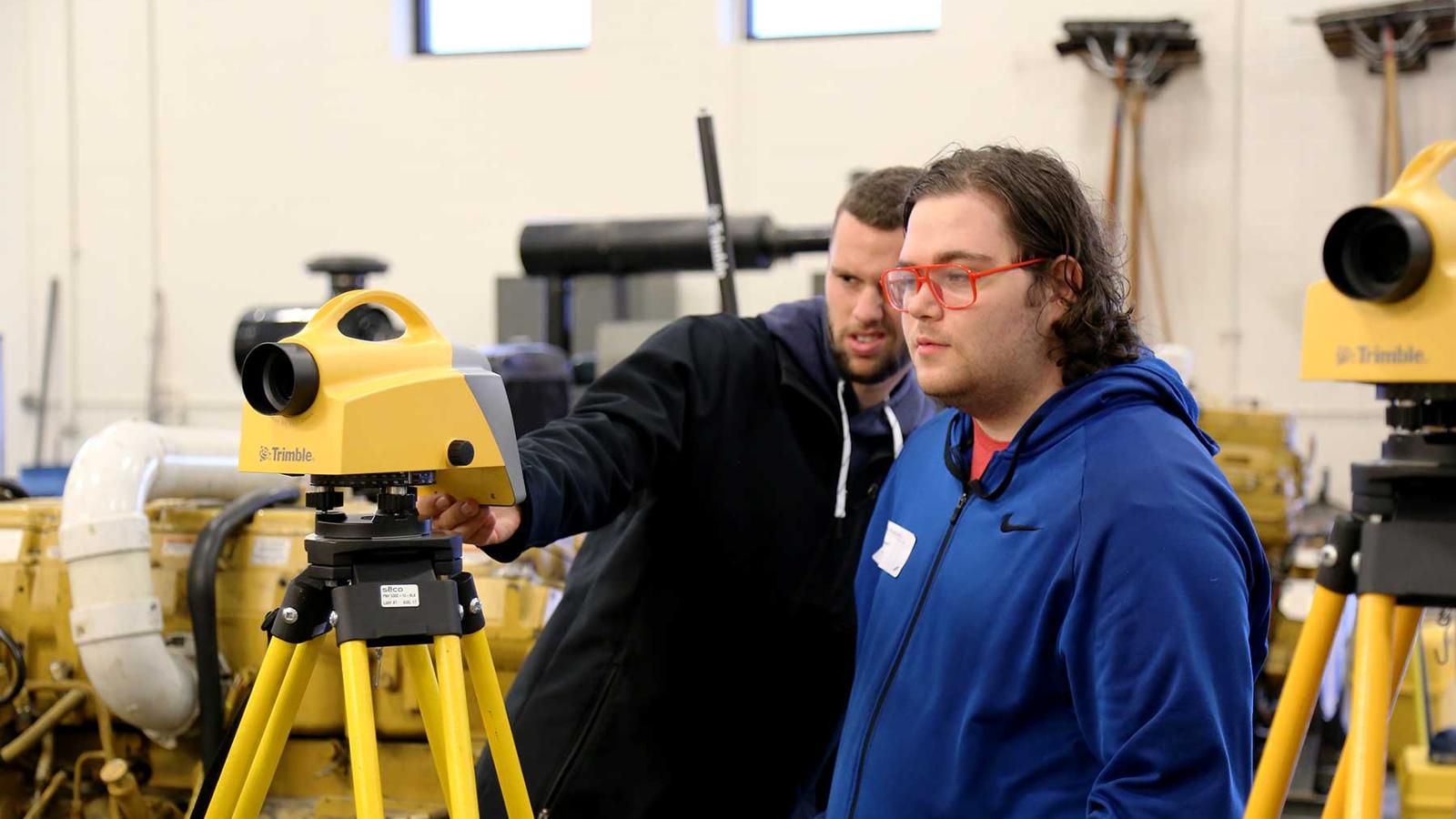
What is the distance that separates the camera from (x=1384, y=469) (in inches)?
43.8

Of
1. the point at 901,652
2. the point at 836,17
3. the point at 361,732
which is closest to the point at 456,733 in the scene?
the point at 361,732

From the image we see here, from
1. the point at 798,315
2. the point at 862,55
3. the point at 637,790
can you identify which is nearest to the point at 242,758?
the point at 637,790

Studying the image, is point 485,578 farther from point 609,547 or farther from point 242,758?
point 242,758

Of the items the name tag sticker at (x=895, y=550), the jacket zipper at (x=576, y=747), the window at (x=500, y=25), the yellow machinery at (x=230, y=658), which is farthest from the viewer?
the window at (x=500, y=25)

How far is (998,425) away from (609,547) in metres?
0.68

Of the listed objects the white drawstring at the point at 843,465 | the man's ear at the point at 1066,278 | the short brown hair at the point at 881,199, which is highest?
the short brown hair at the point at 881,199

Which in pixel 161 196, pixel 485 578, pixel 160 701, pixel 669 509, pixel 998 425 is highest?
pixel 161 196

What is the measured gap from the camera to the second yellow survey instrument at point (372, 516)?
1316 mm

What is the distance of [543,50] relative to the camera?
310 inches

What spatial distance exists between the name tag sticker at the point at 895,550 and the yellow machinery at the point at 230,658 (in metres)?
1.06

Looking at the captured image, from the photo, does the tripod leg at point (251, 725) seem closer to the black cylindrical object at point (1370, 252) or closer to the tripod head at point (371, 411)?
the tripod head at point (371, 411)

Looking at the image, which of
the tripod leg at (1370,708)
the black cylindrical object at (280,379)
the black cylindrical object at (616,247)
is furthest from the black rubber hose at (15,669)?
the tripod leg at (1370,708)

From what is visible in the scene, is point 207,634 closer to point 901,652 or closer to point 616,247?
point 901,652

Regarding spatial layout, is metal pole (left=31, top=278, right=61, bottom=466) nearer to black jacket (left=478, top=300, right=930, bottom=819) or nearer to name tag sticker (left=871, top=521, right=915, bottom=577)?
black jacket (left=478, top=300, right=930, bottom=819)
